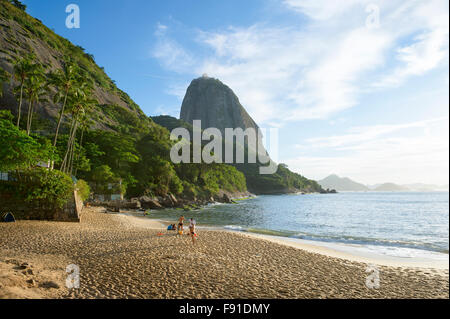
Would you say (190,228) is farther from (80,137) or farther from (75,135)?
(80,137)

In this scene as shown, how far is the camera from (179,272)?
958 centimetres

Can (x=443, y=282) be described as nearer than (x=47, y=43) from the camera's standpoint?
Yes

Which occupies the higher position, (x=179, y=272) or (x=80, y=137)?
(x=80, y=137)

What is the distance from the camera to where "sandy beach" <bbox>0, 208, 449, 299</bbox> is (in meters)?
7.70

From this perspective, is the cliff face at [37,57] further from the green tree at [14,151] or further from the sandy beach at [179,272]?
the sandy beach at [179,272]

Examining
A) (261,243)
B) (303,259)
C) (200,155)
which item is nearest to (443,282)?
(303,259)

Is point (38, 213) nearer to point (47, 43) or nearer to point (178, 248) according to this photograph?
point (178, 248)

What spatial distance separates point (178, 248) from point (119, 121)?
7820 cm

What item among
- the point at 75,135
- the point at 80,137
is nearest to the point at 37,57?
the point at 80,137

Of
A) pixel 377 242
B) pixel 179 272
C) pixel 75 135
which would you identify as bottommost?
pixel 377 242

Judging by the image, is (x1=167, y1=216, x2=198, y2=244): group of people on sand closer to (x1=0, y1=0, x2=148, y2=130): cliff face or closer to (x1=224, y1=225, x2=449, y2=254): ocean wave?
(x1=224, y1=225, x2=449, y2=254): ocean wave

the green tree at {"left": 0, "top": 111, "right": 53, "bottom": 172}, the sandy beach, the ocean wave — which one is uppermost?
the green tree at {"left": 0, "top": 111, "right": 53, "bottom": 172}

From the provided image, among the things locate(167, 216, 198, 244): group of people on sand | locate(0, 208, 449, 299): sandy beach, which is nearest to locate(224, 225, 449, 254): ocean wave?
locate(0, 208, 449, 299): sandy beach

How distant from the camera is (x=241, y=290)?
829 cm
